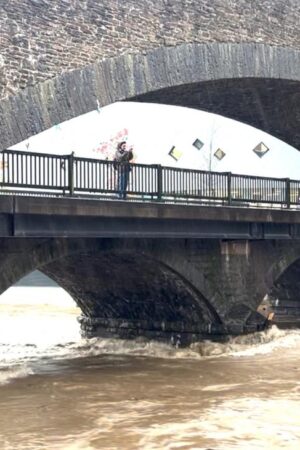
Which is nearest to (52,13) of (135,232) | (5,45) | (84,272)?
(5,45)

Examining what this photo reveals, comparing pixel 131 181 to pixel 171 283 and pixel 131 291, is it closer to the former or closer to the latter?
pixel 171 283

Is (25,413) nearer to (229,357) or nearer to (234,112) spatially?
(229,357)

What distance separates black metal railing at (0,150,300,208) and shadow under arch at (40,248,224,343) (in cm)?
185

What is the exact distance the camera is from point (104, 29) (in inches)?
567

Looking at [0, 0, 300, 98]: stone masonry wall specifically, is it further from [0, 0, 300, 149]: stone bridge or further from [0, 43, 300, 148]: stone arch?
[0, 43, 300, 148]: stone arch

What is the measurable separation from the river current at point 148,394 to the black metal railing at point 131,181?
3480 millimetres

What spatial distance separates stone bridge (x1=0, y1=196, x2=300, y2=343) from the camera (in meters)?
13.3

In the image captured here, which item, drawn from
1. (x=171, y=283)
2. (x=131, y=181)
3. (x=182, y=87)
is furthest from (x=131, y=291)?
(x=182, y=87)

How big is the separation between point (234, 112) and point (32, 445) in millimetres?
12185

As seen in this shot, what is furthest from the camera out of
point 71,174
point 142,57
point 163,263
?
point 163,263

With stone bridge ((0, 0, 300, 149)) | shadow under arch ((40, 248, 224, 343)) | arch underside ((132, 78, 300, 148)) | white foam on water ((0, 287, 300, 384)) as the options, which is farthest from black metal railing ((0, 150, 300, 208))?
white foam on water ((0, 287, 300, 384))

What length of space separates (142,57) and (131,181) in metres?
2.51

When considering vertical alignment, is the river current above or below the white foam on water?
below

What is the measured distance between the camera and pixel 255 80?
17234 millimetres
